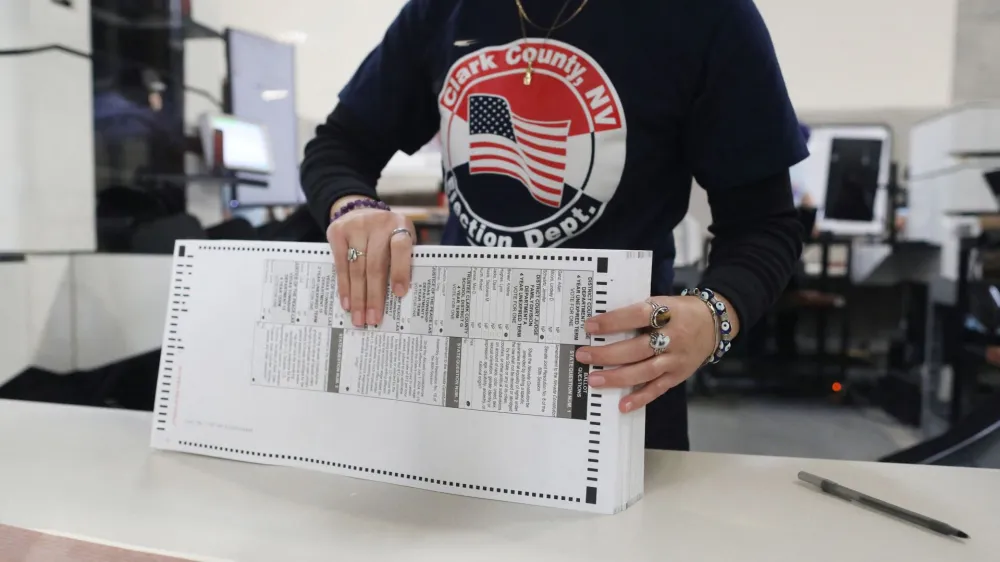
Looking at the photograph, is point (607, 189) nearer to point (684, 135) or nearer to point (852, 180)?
point (684, 135)

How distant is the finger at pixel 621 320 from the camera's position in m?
0.45

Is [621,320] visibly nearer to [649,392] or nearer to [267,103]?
[649,392]

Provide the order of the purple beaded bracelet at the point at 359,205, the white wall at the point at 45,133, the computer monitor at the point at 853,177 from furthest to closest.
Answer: the computer monitor at the point at 853,177 → the white wall at the point at 45,133 → the purple beaded bracelet at the point at 359,205

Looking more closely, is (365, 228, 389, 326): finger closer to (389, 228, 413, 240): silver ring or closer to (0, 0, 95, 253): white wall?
(389, 228, 413, 240): silver ring

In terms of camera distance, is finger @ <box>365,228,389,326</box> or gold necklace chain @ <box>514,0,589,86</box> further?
gold necklace chain @ <box>514,0,589,86</box>

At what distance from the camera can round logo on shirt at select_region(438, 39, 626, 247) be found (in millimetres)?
680

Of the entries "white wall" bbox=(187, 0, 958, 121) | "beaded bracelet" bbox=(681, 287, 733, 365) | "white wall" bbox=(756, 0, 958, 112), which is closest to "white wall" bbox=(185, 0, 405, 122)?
"white wall" bbox=(187, 0, 958, 121)

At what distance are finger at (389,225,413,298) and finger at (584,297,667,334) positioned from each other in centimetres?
15

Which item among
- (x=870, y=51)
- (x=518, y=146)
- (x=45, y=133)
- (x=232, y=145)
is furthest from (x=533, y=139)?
(x=870, y=51)

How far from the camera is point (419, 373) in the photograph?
20.0 inches

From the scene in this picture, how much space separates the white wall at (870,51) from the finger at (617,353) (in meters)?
2.44

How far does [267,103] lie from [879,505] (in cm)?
221

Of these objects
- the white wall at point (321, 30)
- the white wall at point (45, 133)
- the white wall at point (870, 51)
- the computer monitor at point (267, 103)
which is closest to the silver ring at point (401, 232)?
the white wall at point (45, 133)

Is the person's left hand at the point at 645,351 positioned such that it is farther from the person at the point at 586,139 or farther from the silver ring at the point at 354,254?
the silver ring at the point at 354,254
